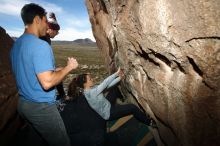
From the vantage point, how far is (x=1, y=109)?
8.07 metres

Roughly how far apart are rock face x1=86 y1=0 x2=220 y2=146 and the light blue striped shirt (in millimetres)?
710

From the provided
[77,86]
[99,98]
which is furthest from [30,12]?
[99,98]

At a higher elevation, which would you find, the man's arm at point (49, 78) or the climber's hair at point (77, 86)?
the man's arm at point (49, 78)

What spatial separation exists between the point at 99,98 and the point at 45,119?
2.37 m

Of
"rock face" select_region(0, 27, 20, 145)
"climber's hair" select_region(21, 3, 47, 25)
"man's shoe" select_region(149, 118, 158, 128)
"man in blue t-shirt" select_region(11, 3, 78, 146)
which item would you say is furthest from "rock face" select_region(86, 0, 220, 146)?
"rock face" select_region(0, 27, 20, 145)

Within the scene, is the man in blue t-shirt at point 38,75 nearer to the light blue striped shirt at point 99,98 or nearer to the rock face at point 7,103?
the light blue striped shirt at point 99,98

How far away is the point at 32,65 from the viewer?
14.6ft

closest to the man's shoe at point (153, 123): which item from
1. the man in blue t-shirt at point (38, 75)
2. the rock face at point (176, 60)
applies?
the rock face at point (176, 60)

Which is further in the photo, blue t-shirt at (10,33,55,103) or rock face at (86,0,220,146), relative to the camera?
rock face at (86,0,220,146)

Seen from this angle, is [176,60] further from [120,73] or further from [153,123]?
[120,73]

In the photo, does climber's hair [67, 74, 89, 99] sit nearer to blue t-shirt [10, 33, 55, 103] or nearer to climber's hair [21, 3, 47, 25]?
blue t-shirt [10, 33, 55, 103]

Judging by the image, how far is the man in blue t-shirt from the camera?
4371 millimetres

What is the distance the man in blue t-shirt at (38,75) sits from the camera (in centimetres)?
437

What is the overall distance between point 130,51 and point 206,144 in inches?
89.4
